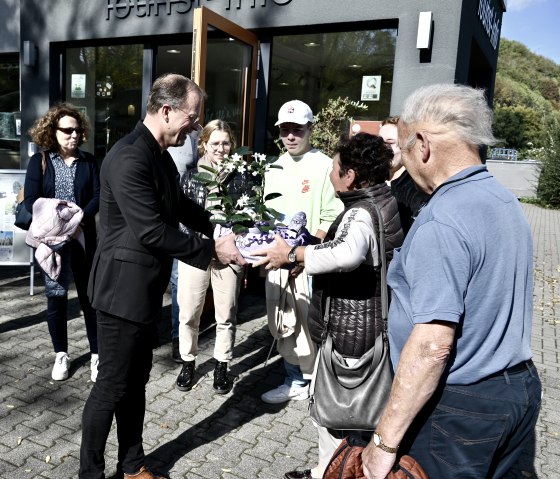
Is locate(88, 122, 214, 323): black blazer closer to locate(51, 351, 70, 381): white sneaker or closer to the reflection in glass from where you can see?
locate(51, 351, 70, 381): white sneaker

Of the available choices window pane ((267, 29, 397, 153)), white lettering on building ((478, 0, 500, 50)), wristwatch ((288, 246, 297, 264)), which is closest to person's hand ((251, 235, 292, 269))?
wristwatch ((288, 246, 297, 264))

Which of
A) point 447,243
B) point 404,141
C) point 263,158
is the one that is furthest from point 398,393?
point 263,158

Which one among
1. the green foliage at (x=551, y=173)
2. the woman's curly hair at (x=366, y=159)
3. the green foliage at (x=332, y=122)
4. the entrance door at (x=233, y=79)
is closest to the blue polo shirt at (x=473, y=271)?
the woman's curly hair at (x=366, y=159)

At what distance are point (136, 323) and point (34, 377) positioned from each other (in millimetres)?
2119

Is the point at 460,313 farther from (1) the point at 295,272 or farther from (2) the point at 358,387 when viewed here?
(1) the point at 295,272

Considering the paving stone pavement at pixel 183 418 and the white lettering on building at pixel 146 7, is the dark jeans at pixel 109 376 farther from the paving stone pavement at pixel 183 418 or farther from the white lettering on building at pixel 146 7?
the white lettering on building at pixel 146 7

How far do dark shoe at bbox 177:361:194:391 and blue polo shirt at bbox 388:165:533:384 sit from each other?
9.26 feet

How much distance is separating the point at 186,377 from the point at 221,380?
0.27 metres

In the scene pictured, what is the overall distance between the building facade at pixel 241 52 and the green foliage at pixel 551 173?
13.8m

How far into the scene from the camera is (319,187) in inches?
157

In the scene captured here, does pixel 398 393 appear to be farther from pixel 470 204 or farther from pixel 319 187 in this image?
pixel 319 187

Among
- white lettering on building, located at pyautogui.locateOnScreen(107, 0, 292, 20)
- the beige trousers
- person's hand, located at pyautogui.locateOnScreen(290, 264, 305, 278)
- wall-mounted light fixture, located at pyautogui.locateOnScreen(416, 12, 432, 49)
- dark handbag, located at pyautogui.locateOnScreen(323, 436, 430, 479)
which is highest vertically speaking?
white lettering on building, located at pyautogui.locateOnScreen(107, 0, 292, 20)

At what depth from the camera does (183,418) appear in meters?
3.68

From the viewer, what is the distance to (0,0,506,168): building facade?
19.0ft
